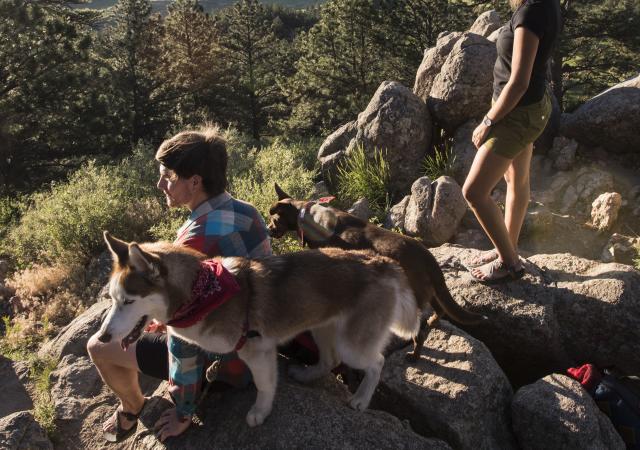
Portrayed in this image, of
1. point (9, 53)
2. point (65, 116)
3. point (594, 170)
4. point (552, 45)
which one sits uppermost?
point (552, 45)

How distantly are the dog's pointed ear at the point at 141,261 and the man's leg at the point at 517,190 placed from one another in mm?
2969

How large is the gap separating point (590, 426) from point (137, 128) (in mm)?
21495

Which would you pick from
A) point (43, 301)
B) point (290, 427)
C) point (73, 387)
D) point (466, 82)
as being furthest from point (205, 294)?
Result: point (466, 82)

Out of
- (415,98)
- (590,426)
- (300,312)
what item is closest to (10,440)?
(300,312)

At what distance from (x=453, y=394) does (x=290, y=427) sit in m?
1.20

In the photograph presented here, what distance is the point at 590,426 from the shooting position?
2877 millimetres

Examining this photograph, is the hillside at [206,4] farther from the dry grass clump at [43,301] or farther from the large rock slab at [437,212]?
the large rock slab at [437,212]

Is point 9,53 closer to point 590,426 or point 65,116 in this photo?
point 65,116

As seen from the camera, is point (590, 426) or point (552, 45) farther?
point (552, 45)

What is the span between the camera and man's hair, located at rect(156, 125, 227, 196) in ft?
9.37

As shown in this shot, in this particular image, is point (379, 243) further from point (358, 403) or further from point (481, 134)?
point (358, 403)

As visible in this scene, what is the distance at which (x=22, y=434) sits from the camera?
3135mm

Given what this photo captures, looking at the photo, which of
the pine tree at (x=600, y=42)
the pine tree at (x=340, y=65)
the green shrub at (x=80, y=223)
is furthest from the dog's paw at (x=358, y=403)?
the pine tree at (x=340, y=65)

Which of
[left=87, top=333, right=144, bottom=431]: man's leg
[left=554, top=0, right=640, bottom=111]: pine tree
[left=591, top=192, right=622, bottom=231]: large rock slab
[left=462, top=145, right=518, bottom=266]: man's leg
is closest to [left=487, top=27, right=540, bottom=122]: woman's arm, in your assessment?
[left=462, top=145, right=518, bottom=266]: man's leg
